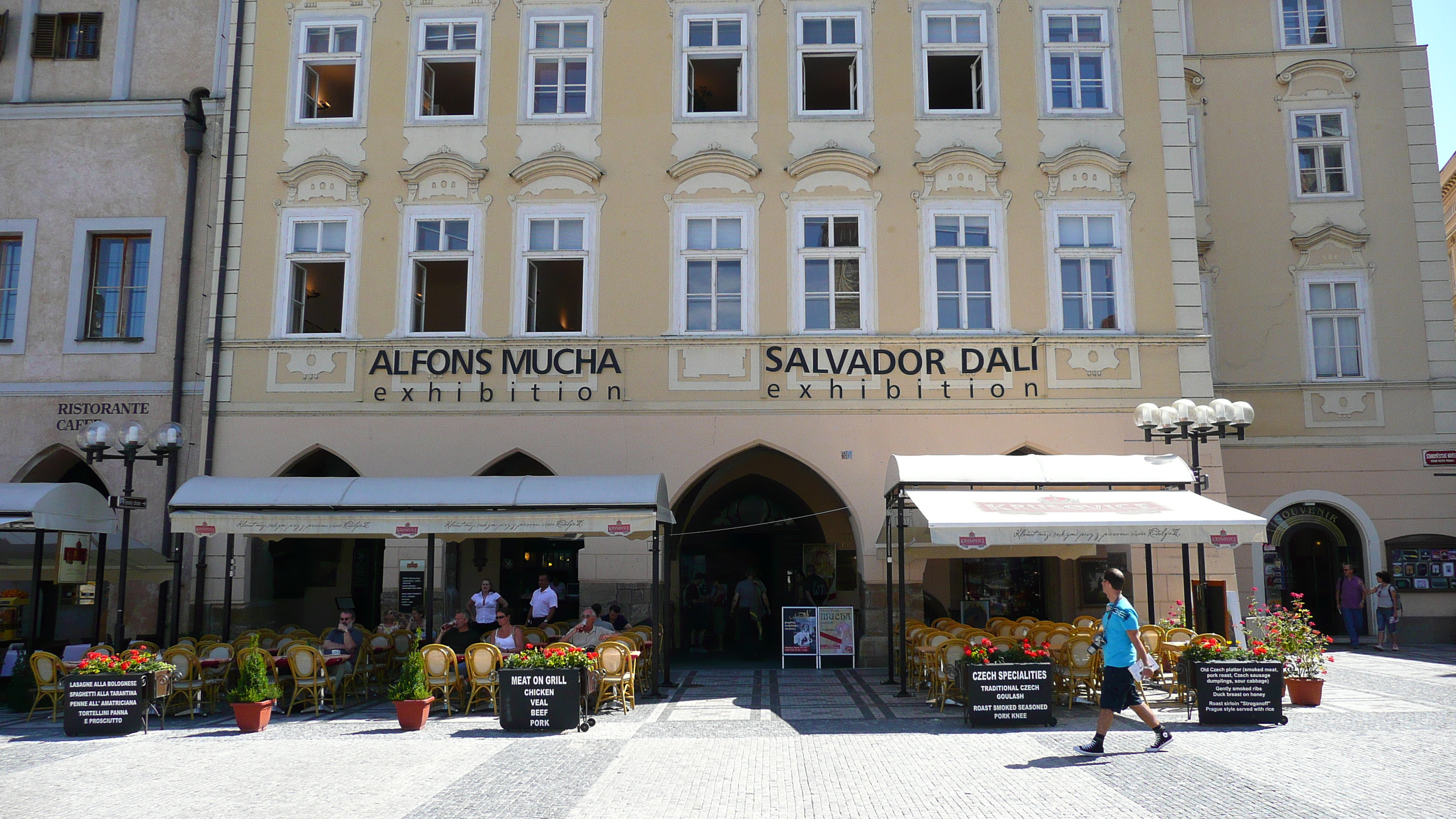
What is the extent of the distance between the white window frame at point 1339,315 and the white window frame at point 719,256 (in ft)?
35.1

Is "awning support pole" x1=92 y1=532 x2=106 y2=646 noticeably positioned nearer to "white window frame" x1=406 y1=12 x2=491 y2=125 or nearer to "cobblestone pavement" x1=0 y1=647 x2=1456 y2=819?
"cobblestone pavement" x1=0 y1=647 x2=1456 y2=819

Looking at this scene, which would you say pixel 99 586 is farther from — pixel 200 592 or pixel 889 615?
pixel 889 615

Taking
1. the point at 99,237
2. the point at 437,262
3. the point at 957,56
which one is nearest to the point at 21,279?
the point at 99,237

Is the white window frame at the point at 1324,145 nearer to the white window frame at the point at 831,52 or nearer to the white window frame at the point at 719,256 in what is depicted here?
the white window frame at the point at 831,52

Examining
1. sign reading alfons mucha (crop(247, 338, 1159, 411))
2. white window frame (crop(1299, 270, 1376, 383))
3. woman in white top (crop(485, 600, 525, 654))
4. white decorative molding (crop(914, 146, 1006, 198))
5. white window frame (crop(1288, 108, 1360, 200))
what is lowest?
woman in white top (crop(485, 600, 525, 654))

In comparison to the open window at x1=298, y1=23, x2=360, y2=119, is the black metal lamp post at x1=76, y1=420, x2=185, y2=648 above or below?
below

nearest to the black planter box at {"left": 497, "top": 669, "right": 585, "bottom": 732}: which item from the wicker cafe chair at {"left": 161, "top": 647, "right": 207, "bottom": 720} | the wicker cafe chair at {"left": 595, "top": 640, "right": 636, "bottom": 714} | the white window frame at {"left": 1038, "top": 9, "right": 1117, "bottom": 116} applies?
the wicker cafe chair at {"left": 595, "top": 640, "right": 636, "bottom": 714}

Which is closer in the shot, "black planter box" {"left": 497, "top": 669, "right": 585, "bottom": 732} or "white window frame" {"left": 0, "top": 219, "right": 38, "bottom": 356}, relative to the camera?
"black planter box" {"left": 497, "top": 669, "right": 585, "bottom": 732}

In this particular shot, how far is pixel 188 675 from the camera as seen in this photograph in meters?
12.7

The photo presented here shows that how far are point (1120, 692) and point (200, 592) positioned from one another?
14.0m

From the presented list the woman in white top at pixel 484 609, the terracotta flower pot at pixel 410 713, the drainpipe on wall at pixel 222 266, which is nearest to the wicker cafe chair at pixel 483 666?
the terracotta flower pot at pixel 410 713

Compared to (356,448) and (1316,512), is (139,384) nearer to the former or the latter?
(356,448)

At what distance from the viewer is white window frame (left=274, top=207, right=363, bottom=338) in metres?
17.6

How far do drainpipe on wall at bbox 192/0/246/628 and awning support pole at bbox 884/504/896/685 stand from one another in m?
10.7
